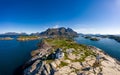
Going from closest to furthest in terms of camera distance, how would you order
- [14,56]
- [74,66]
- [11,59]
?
[74,66]
[11,59]
[14,56]

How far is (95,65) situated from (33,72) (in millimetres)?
21227

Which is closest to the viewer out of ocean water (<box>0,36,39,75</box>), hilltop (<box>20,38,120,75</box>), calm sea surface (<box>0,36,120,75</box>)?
hilltop (<box>20,38,120,75</box>)

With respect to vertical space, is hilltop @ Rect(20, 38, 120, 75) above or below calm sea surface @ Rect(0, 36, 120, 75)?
above

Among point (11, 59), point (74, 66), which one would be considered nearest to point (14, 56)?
point (11, 59)

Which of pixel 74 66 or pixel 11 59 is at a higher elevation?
pixel 74 66

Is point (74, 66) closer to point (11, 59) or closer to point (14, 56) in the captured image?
point (11, 59)

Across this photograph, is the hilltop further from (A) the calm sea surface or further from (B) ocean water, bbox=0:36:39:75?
(A) the calm sea surface

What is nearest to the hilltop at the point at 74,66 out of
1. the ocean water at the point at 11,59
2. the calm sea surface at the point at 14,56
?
the ocean water at the point at 11,59

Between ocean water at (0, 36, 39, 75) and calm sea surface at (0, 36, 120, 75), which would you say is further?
calm sea surface at (0, 36, 120, 75)

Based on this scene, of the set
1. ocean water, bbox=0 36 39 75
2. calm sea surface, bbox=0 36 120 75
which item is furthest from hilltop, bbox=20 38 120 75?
calm sea surface, bbox=0 36 120 75

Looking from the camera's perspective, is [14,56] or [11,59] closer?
[11,59]

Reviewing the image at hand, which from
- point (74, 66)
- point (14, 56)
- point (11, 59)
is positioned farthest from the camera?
point (14, 56)

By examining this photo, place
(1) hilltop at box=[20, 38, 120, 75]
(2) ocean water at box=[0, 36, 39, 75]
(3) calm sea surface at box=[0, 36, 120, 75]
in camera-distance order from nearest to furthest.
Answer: (1) hilltop at box=[20, 38, 120, 75] → (2) ocean water at box=[0, 36, 39, 75] → (3) calm sea surface at box=[0, 36, 120, 75]

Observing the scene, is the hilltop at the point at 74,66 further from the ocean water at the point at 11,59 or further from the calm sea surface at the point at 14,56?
the calm sea surface at the point at 14,56
